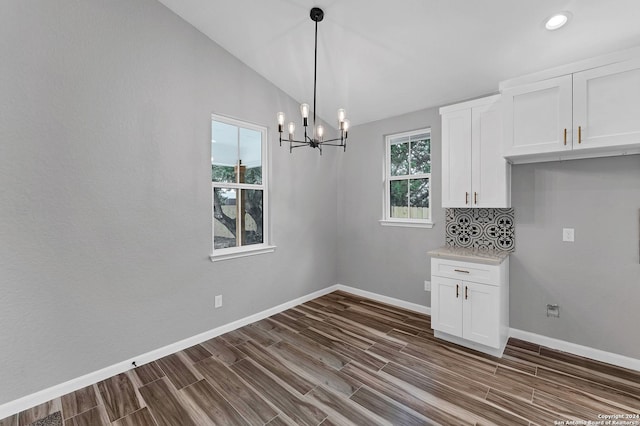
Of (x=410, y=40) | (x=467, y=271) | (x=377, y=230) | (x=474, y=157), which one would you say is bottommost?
(x=467, y=271)

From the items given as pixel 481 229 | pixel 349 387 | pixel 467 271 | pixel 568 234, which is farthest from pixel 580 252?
pixel 349 387

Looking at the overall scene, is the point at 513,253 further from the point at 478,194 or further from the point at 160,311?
the point at 160,311

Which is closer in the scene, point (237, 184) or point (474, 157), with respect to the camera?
point (474, 157)

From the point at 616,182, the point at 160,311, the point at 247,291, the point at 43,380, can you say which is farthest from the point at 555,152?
the point at 43,380

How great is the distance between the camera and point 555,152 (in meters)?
2.45

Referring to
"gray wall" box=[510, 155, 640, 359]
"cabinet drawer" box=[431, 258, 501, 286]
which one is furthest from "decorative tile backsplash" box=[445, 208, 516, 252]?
"cabinet drawer" box=[431, 258, 501, 286]

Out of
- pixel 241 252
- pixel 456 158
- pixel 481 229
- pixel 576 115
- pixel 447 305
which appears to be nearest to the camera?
pixel 576 115

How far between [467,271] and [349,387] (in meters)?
1.51

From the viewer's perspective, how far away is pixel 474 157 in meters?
2.88

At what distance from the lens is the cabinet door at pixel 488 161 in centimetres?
274

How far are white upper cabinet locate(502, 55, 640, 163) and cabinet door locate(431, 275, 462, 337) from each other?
134 cm

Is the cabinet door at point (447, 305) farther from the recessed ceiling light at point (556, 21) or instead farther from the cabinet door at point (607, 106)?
the recessed ceiling light at point (556, 21)

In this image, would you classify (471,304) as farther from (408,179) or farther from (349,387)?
(408,179)

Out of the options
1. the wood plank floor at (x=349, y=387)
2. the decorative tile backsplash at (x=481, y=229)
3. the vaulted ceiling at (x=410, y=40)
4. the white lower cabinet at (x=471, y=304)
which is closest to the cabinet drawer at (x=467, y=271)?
the white lower cabinet at (x=471, y=304)
